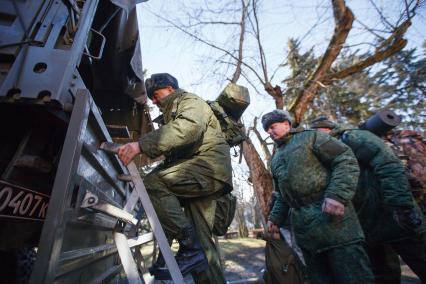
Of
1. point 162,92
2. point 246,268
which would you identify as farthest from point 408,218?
point 246,268

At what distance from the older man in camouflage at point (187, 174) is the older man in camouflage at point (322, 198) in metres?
0.68

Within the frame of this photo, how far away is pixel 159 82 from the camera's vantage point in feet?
7.97

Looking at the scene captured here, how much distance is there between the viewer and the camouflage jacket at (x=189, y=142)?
1.81 meters

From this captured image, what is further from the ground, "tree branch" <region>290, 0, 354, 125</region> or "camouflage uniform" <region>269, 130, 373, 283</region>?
"tree branch" <region>290, 0, 354, 125</region>

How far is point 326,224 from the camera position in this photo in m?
2.12

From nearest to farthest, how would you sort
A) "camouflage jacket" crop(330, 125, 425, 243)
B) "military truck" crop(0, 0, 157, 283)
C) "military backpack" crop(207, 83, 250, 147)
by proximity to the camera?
"military truck" crop(0, 0, 157, 283) < "camouflage jacket" crop(330, 125, 425, 243) < "military backpack" crop(207, 83, 250, 147)

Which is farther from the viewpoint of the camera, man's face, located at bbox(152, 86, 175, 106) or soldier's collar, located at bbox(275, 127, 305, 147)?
soldier's collar, located at bbox(275, 127, 305, 147)

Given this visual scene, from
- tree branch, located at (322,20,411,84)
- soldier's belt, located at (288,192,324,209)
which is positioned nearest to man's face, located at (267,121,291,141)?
soldier's belt, located at (288,192,324,209)

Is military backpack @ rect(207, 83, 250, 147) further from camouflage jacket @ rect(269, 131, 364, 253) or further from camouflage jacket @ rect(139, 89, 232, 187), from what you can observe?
camouflage jacket @ rect(269, 131, 364, 253)

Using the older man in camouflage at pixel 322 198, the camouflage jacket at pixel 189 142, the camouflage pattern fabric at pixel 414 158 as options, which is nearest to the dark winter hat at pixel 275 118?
the older man in camouflage at pixel 322 198

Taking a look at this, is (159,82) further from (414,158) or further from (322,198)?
(414,158)

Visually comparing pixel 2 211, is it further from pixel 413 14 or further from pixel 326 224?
pixel 413 14

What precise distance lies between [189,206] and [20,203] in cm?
134

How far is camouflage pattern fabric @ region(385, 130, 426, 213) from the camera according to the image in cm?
325
